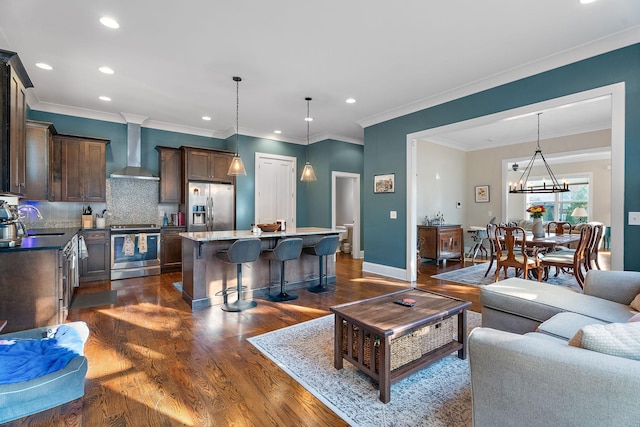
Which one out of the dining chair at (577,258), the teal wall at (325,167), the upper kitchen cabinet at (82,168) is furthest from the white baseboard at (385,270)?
the upper kitchen cabinet at (82,168)

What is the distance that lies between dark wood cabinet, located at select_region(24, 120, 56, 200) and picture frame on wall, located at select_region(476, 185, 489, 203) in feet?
29.3

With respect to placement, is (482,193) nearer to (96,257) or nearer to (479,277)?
(479,277)

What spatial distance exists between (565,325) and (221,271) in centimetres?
347

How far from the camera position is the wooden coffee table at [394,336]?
1.94m

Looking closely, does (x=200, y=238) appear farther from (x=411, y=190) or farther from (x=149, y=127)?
(x=149, y=127)

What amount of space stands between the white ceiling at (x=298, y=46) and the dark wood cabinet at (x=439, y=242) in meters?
2.69

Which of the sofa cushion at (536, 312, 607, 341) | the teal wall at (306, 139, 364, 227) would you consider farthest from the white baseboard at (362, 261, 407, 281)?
the sofa cushion at (536, 312, 607, 341)

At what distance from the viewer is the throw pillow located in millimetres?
1146

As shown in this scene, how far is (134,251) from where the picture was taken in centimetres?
527

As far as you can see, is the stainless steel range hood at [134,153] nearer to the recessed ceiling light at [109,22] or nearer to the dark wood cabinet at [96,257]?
the dark wood cabinet at [96,257]

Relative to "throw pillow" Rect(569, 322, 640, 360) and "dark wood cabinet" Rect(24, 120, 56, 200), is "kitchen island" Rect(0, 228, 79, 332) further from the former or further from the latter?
"throw pillow" Rect(569, 322, 640, 360)

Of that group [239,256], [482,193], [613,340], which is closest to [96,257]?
[239,256]

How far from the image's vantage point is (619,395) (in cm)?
103

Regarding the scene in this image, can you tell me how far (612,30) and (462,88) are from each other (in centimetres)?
158
